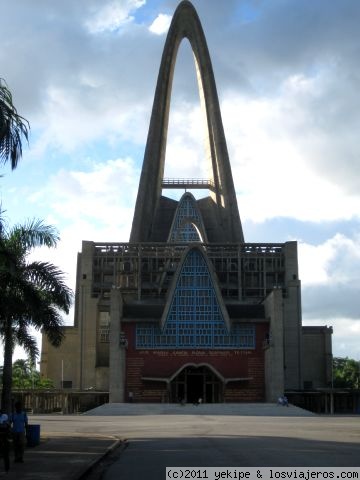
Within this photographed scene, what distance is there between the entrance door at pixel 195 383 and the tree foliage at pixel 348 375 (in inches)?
1154

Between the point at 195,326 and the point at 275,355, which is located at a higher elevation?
the point at 195,326

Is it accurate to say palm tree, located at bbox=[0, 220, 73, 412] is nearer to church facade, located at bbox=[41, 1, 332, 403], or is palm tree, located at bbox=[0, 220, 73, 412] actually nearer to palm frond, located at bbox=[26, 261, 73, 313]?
palm frond, located at bbox=[26, 261, 73, 313]

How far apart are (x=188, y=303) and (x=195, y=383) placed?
7.42m

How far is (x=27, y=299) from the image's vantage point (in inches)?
956

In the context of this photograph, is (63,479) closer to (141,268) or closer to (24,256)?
(24,256)

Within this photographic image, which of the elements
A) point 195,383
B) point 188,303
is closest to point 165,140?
point 188,303

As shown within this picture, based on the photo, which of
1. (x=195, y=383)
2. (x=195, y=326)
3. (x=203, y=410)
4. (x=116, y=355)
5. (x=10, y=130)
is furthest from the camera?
(x=195, y=383)

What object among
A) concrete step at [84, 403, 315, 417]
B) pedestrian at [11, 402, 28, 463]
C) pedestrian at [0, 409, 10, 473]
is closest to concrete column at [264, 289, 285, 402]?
concrete step at [84, 403, 315, 417]

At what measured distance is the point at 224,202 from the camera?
97.9 meters

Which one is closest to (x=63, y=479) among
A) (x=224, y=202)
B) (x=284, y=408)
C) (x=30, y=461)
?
(x=30, y=461)

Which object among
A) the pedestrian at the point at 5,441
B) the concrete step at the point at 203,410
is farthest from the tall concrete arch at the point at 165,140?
the pedestrian at the point at 5,441

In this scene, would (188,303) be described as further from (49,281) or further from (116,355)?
(49,281)

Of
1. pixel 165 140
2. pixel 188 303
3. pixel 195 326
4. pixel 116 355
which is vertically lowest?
pixel 116 355

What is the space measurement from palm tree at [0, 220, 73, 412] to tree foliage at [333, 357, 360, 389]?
6972 cm
